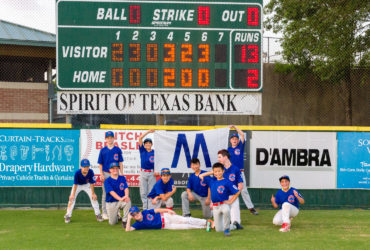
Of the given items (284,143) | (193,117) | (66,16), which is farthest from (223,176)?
(193,117)

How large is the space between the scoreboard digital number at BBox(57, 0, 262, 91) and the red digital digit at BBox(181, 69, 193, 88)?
0.08ft

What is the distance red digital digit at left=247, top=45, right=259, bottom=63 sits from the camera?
36.0 feet

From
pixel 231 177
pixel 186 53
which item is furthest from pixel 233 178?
pixel 186 53

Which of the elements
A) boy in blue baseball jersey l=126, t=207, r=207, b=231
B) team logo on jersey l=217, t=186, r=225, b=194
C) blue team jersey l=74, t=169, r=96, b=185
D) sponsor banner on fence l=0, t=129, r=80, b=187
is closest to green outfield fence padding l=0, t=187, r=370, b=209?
sponsor banner on fence l=0, t=129, r=80, b=187

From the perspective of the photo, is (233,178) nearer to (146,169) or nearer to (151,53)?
(146,169)

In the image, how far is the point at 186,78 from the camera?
10.8 metres

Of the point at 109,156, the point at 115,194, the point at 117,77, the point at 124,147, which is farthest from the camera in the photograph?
the point at 117,77

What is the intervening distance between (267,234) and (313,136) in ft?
13.5

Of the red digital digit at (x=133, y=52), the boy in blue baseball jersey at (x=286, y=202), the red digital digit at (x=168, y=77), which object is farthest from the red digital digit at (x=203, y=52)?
the boy in blue baseball jersey at (x=286, y=202)

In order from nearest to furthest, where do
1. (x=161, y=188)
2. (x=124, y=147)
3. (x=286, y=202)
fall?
(x=286, y=202) → (x=161, y=188) → (x=124, y=147)

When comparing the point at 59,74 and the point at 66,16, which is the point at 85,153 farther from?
the point at 66,16

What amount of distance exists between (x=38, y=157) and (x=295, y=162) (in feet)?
19.7

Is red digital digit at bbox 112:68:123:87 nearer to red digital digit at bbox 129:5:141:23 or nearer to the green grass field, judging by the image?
red digital digit at bbox 129:5:141:23

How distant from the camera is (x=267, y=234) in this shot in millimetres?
7145
